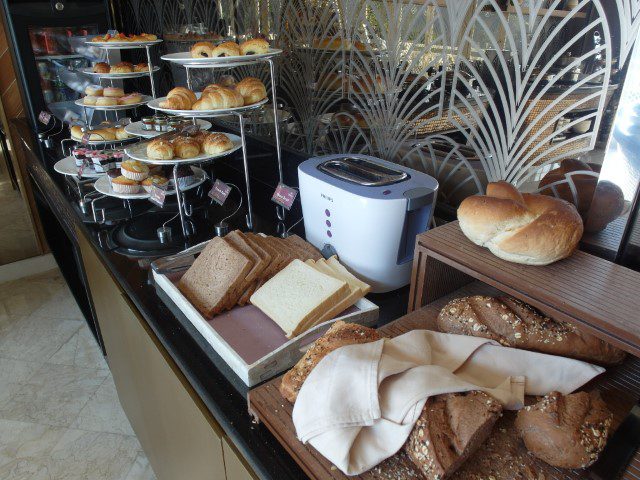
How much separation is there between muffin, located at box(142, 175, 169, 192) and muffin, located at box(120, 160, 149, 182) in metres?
0.01

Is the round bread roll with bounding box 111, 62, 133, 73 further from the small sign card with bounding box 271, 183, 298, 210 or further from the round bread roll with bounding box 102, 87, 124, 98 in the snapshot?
the small sign card with bounding box 271, 183, 298, 210

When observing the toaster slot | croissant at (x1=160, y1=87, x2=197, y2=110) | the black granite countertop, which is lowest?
the black granite countertop

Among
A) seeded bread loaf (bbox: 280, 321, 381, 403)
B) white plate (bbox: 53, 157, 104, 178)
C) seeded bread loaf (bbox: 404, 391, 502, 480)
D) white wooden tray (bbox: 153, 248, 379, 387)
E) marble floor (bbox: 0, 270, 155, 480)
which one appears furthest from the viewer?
marble floor (bbox: 0, 270, 155, 480)

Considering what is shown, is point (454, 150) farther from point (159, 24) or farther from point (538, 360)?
point (159, 24)

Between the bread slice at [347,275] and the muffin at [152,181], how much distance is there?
644 mm

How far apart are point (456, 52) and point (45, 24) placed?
6.71 ft

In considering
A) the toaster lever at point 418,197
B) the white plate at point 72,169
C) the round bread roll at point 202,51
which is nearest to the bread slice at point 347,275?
the toaster lever at point 418,197

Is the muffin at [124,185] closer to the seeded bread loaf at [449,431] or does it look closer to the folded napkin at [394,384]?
the folded napkin at [394,384]

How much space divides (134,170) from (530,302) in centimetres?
114

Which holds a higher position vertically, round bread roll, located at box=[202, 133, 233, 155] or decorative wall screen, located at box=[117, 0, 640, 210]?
decorative wall screen, located at box=[117, 0, 640, 210]

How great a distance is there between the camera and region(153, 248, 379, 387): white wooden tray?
76cm

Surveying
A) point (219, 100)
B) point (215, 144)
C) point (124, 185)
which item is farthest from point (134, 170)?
point (219, 100)

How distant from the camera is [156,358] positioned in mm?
1000

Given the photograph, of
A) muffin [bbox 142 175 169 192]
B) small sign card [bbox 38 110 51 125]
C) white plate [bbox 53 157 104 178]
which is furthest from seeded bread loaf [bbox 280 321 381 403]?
small sign card [bbox 38 110 51 125]
